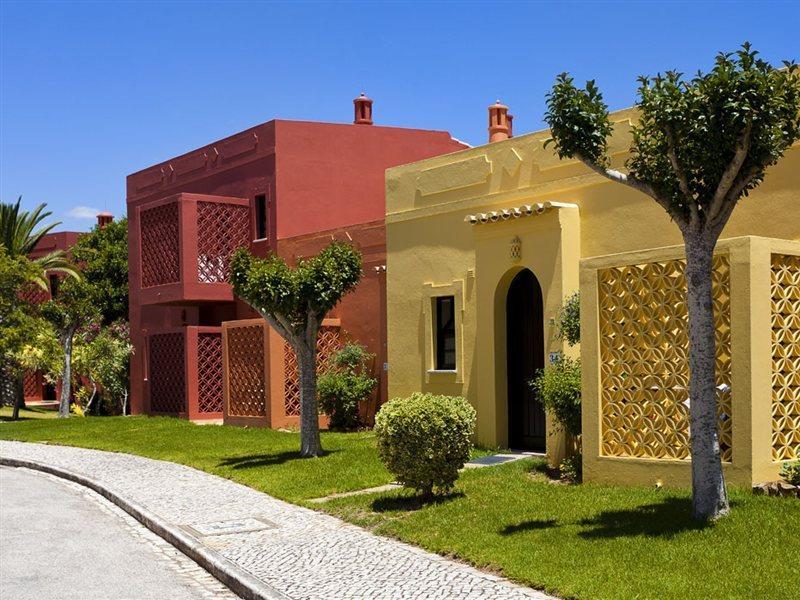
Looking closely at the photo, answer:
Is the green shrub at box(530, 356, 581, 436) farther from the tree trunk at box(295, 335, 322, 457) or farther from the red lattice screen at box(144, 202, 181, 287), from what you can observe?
the red lattice screen at box(144, 202, 181, 287)

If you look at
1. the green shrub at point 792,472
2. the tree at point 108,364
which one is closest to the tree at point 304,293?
the green shrub at point 792,472

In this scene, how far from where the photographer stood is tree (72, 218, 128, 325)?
33.3 metres

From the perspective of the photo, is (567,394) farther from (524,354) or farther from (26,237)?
(26,237)

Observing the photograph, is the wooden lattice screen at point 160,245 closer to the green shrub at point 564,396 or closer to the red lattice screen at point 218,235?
the red lattice screen at point 218,235

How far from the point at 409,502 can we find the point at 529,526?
227 centimetres

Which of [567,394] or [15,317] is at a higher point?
[15,317]

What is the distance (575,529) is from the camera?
9.16m

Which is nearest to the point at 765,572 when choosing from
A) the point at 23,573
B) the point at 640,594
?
the point at 640,594

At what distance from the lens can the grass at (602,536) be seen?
7.23 meters

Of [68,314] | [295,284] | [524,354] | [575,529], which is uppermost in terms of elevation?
[295,284]

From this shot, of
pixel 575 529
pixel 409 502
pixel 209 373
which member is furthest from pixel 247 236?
pixel 575 529

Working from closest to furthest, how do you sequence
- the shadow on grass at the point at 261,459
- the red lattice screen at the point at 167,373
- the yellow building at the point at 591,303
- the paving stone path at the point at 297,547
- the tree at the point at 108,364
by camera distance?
the paving stone path at the point at 297,547, the yellow building at the point at 591,303, the shadow on grass at the point at 261,459, the red lattice screen at the point at 167,373, the tree at the point at 108,364

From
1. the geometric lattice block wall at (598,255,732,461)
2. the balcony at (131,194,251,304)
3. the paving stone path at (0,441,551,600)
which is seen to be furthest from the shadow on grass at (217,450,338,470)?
the balcony at (131,194,251,304)

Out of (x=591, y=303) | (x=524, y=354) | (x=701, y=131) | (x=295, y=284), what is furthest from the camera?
(x=524, y=354)
